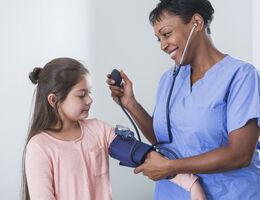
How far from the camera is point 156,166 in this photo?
3.29ft

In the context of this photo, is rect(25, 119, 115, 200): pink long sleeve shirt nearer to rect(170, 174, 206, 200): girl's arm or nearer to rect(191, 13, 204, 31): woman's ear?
rect(170, 174, 206, 200): girl's arm

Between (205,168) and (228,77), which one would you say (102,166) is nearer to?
(205,168)

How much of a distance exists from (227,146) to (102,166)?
440 mm

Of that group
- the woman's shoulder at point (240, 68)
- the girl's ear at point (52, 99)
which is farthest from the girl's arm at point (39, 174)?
the woman's shoulder at point (240, 68)

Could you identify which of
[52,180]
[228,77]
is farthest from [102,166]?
[228,77]

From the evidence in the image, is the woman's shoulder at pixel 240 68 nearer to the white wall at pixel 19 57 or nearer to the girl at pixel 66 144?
the girl at pixel 66 144

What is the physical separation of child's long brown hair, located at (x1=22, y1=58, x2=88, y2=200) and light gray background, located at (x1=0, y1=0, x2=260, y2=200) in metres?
0.52

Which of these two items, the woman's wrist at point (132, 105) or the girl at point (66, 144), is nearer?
the girl at point (66, 144)

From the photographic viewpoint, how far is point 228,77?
1017 millimetres

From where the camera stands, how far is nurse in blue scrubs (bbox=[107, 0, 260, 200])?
958mm

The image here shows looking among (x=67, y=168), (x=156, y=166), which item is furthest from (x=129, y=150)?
(x=67, y=168)

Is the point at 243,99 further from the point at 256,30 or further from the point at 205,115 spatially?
the point at 256,30

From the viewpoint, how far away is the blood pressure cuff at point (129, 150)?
41.6 inches

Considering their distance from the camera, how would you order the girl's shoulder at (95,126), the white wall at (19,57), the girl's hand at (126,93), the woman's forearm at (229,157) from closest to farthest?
the woman's forearm at (229,157)
the girl's shoulder at (95,126)
the girl's hand at (126,93)
the white wall at (19,57)
